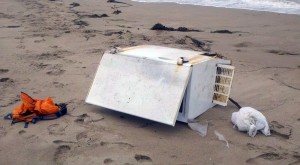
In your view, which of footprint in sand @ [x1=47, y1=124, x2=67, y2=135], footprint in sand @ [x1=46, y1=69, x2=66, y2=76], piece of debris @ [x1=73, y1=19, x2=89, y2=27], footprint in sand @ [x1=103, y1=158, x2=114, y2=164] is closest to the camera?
footprint in sand @ [x1=103, y1=158, x2=114, y2=164]

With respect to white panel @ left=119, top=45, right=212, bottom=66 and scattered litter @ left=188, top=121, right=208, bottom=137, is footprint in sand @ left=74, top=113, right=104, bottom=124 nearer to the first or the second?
white panel @ left=119, top=45, right=212, bottom=66

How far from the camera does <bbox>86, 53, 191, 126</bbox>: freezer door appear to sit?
3.22 m

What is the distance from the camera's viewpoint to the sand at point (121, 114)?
3.06m

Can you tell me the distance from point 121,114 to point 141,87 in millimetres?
493

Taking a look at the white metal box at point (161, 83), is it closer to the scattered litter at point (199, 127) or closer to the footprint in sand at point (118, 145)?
the scattered litter at point (199, 127)

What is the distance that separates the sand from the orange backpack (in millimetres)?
91

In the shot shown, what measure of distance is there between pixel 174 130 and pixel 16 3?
32.8ft

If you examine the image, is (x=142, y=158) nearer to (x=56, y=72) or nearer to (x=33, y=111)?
(x=33, y=111)

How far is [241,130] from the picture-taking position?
3.43 m

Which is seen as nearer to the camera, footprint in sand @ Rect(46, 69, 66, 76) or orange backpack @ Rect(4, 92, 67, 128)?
orange backpack @ Rect(4, 92, 67, 128)

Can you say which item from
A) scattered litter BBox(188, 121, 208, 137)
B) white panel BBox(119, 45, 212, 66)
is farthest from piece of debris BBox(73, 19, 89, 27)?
scattered litter BBox(188, 121, 208, 137)

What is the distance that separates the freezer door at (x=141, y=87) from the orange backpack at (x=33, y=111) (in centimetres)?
38

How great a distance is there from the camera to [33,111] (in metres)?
3.61

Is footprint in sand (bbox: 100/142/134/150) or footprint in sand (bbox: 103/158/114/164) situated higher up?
footprint in sand (bbox: 100/142/134/150)
